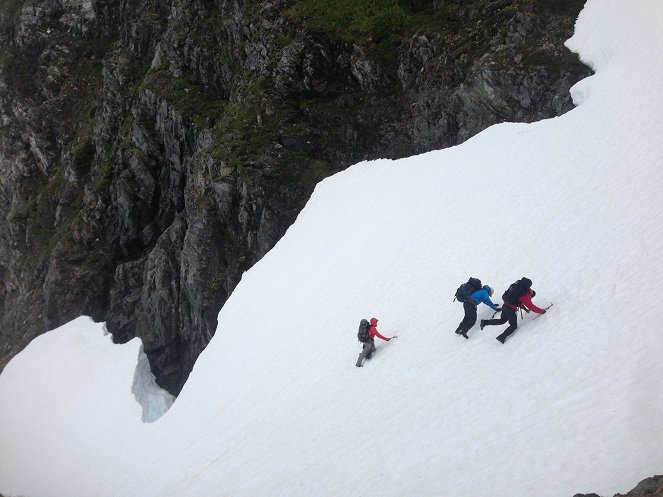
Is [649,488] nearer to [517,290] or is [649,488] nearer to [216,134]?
[517,290]

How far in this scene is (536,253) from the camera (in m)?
14.1

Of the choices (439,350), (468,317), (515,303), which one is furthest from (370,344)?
(515,303)

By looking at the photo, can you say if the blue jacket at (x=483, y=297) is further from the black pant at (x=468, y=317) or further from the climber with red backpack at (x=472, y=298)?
the black pant at (x=468, y=317)

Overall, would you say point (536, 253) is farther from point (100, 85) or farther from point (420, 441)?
point (100, 85)

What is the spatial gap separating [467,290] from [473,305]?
421 mm

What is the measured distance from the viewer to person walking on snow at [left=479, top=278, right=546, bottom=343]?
11.3m

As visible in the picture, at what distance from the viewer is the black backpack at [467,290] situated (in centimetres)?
1247

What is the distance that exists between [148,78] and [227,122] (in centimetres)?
1059

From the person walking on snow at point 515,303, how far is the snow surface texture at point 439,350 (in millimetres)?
281

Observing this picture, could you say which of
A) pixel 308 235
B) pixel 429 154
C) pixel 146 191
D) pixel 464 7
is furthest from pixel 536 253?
pixel 146 191

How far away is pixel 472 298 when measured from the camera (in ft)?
41.0

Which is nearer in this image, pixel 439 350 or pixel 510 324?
pixel 510 324

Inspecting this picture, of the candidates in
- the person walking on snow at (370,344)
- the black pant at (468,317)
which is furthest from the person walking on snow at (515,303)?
the person walking on snow at (370,344)

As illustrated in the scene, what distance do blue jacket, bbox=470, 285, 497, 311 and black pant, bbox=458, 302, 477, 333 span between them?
19cm
